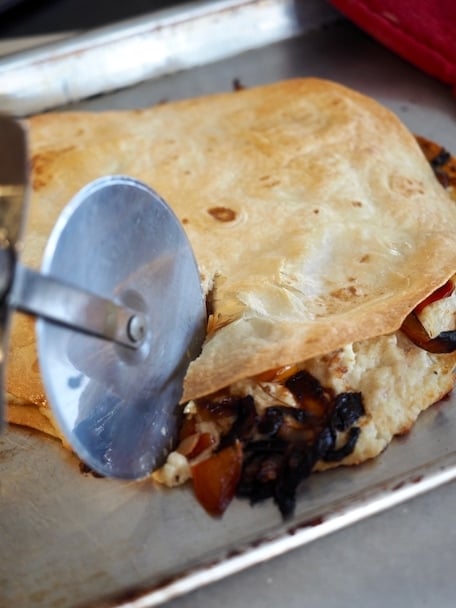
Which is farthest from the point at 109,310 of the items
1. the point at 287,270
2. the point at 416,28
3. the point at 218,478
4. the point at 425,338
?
the point at 416,28

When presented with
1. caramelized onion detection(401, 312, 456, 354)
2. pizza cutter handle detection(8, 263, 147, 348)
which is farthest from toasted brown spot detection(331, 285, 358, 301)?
pizza cutter handle detection(8, 263, 147, 348)

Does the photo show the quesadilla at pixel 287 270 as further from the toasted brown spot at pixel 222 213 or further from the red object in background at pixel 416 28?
the red object in background at pixel 416 28

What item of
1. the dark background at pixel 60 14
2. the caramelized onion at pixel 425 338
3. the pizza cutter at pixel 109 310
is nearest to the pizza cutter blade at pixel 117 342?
the pizza cutter at pixel 109 310

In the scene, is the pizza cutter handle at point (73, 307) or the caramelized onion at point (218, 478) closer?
the pizza cutter handle at point (73, 307)

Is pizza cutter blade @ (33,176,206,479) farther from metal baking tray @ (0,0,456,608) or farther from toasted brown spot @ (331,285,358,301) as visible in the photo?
toasted brown spot @ (331,285,358,301)

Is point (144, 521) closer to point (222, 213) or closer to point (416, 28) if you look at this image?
point (222, 213)

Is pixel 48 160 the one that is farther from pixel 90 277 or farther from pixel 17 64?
pixel 90 277
